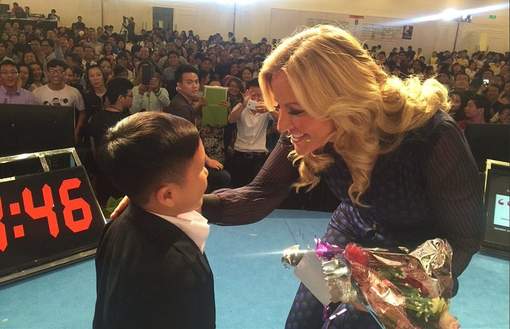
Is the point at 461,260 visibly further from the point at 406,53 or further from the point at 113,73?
the point at 406,53

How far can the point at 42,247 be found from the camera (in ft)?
8.59

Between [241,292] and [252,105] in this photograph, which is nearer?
[241,292]

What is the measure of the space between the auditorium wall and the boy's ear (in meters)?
7.11

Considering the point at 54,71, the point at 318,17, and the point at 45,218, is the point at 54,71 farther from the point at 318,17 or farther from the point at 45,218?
the point at 318,17

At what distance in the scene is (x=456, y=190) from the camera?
108 cm

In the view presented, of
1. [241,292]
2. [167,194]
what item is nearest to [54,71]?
[241,292]

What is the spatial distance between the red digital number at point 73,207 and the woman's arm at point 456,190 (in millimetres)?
2272

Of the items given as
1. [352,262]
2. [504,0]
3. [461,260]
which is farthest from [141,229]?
[504,0]

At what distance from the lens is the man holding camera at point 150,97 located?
14.4 feet

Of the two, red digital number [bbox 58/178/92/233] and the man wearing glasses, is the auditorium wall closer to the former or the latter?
the man wearing glasses

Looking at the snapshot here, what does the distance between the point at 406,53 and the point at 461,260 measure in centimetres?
1088

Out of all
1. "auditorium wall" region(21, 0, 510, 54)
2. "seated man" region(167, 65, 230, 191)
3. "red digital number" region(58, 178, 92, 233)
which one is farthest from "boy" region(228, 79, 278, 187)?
"auditorium wall" region(21, 0, 510, 54)

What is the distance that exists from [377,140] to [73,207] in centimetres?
221

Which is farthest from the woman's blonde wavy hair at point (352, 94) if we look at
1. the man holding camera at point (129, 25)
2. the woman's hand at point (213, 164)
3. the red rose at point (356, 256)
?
the man holding camera at point (129, 25)
